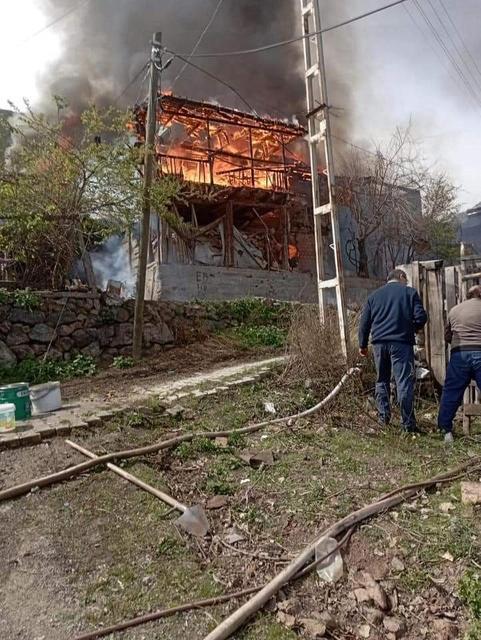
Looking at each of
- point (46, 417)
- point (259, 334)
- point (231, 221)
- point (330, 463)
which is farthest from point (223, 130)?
point (330, 463)

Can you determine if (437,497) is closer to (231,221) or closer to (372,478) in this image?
(372,478)

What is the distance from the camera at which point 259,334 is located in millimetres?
10922

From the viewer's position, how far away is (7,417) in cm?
484

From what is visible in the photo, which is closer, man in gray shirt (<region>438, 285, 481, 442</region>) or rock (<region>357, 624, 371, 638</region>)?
rock (<region>357, 624, 371, 638</region>)

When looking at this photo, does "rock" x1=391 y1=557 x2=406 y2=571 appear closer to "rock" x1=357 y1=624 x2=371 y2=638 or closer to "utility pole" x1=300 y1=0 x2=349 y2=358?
"rock" x1=357 y1=624 x2=371 y2=638

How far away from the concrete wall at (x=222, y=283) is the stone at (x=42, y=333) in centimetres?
530

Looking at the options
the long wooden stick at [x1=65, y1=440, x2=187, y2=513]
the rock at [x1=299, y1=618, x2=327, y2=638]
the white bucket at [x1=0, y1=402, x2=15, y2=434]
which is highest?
the white bucket at [x1=0, y1=402, x2=15, y2=434]

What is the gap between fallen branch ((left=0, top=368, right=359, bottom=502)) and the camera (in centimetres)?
347

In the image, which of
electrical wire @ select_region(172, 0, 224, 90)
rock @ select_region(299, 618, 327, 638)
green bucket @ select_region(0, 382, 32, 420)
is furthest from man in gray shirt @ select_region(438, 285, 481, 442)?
electrical wire @ select_region(172, 0, 224, 90)

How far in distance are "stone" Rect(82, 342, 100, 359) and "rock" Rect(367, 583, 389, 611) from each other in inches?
302

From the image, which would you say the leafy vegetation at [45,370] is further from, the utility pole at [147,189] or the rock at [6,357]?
the utility pole at [147,189]

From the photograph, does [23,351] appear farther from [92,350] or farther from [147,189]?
[147,189]

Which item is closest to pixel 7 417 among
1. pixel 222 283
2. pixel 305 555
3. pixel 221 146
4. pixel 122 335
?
pixel 305 555

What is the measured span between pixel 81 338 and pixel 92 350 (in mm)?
350
